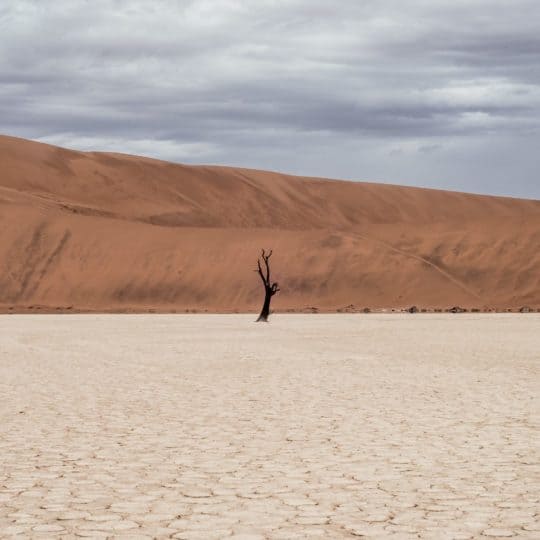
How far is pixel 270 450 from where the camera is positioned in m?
9.22

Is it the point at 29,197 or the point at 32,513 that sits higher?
the point at 29,197

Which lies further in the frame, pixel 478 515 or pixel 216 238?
pixel 216 238

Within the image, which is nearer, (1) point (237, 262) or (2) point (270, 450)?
(2) point (270, 450)

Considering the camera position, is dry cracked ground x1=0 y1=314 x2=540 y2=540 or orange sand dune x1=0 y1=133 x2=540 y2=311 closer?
dry cracked ground x1=0 y1=314 x2=540 y2=540

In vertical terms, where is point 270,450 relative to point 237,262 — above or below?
below

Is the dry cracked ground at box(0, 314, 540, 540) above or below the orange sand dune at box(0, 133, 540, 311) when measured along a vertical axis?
below

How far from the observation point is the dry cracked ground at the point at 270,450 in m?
6.36

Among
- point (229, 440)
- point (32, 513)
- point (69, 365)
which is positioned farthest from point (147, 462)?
point (69, 365)

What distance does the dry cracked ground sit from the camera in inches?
251

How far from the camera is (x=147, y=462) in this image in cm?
864

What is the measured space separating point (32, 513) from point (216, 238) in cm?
7206

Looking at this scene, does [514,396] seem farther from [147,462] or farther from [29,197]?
[29,197]

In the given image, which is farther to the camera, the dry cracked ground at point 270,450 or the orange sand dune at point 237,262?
the orange sand dune at point 237,262

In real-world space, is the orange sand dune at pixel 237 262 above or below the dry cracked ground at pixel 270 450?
above
